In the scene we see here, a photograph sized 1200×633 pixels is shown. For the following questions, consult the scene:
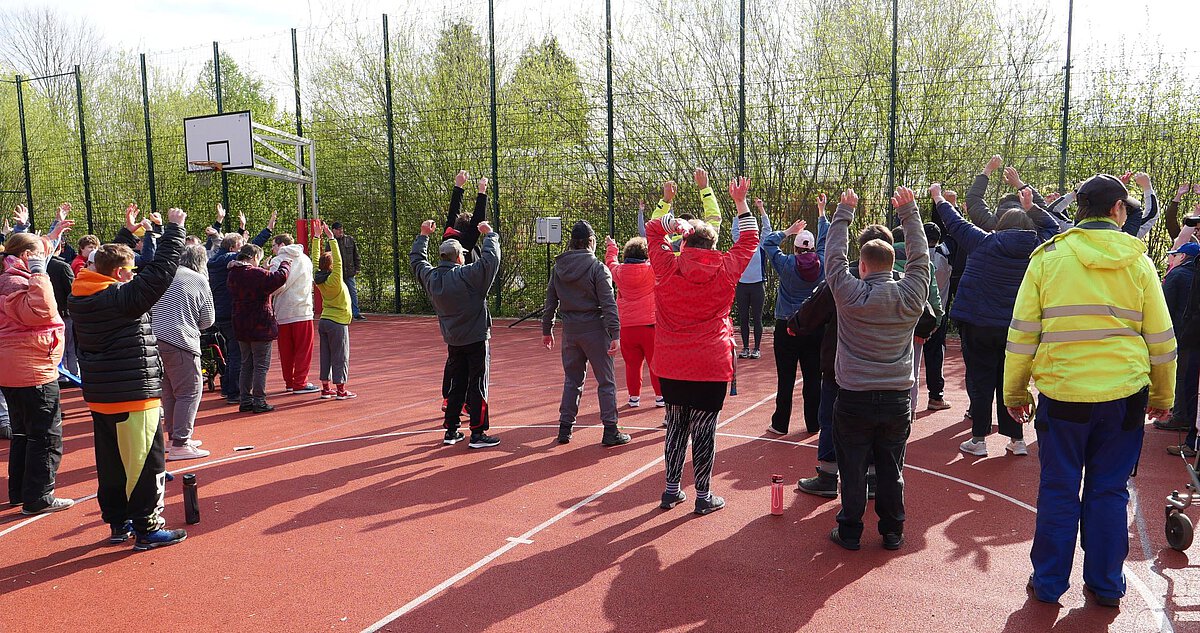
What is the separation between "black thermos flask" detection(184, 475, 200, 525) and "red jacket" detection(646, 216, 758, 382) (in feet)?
9.36

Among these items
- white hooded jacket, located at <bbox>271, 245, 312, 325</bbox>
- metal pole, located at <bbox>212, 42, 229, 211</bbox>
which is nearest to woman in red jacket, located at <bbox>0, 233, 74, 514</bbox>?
white hooded jacket, located at <bbox>271, 245, 312, 325</bbox>

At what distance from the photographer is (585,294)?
21.1 ft

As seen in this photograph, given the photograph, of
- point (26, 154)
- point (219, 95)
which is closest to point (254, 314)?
point (219, 95)

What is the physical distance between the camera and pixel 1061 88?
40.8ft

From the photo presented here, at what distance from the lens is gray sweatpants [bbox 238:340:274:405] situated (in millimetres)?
8023

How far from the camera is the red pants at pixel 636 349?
7238mm

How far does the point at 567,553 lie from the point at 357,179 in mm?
15151

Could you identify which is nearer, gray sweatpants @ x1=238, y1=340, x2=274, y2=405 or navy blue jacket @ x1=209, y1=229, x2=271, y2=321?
gray sweatpants @ x1=238, y1=340, x2=274, y2=405

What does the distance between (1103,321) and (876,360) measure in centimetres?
103

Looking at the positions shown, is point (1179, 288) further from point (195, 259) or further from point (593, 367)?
point (195, 259)

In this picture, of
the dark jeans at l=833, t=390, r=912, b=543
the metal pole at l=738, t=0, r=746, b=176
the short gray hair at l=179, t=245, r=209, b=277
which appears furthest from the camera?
the metal pole at l=738, t=0, r=746, b=176

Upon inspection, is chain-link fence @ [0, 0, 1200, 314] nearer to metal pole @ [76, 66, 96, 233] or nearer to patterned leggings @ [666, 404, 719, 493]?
metal pole @ [76, 66, 96, 233]

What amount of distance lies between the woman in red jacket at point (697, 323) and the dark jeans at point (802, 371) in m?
1.52

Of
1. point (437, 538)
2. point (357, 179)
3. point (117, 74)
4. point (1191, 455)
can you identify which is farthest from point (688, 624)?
point (117, 74)
